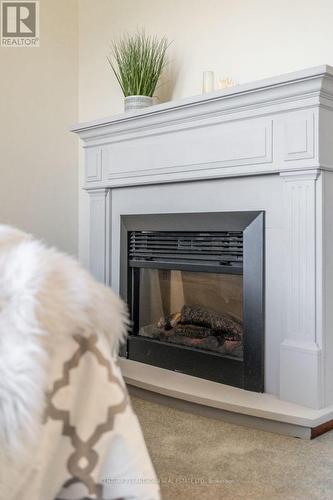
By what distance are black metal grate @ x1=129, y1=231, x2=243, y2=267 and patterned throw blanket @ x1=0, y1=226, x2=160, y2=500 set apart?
1.35 meters

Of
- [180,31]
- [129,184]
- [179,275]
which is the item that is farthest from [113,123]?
[179,275]

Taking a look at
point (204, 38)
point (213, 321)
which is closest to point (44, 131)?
point (204, 38)

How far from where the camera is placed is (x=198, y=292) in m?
2.47

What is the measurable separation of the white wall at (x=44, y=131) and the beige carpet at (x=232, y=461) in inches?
66.8

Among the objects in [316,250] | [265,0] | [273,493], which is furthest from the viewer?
[265,0]

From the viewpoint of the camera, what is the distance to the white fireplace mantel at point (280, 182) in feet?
6.30

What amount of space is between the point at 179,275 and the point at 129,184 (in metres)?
0.54

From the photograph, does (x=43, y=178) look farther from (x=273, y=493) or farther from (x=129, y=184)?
(x=273, y=493)

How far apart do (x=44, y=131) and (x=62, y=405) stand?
108 inches

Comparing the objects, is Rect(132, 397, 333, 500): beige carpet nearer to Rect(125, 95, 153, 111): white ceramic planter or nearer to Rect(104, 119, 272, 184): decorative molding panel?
Rect(104, 119, 272, 184): decorative molding panel

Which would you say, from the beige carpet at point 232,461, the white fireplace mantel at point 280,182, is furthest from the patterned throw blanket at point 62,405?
the white fireplace mantel at point 280,182

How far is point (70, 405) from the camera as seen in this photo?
86 cm

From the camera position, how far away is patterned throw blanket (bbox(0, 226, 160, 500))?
0.78m

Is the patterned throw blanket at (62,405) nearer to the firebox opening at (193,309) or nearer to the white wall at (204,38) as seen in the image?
the firebox opening at (193,309)
